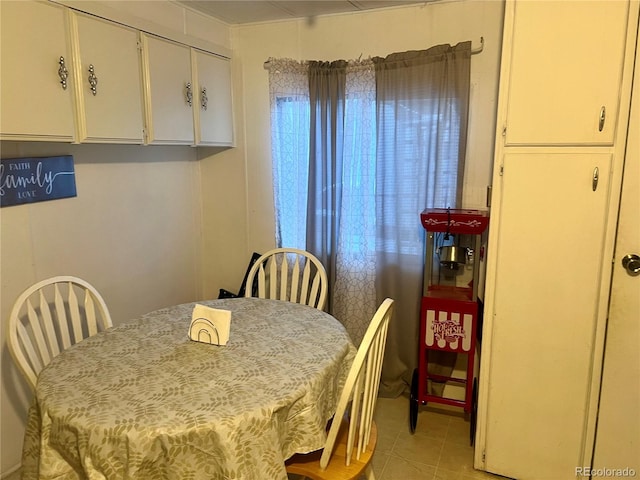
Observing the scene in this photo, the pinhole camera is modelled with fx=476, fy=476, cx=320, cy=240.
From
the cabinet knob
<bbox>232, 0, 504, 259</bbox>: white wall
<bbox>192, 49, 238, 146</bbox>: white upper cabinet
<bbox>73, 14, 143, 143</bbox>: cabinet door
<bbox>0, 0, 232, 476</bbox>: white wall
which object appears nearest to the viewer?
the cabinet knob

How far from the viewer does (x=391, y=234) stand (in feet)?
9.30

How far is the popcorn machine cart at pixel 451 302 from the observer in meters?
2.40

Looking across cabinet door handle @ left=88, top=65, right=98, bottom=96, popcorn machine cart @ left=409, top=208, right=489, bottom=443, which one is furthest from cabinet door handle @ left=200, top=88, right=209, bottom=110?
popcorn machine cart @ left=409, top=208, right=489, bottom=443

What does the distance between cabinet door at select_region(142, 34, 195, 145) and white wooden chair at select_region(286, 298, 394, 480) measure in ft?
5.19

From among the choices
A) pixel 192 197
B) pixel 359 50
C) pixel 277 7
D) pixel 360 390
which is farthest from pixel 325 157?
pixel 360 390

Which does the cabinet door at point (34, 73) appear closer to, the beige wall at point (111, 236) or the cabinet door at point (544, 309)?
the beige wall at point (111, 236)

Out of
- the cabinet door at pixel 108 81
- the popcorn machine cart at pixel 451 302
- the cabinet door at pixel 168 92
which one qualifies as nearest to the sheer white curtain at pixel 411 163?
the popcorn machine cart at pixel 451 302

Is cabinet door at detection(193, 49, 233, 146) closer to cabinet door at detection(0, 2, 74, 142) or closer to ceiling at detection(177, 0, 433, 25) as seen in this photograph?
ceiling at detection(177, 0, 433, 25)

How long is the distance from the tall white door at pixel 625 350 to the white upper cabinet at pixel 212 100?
7.03 feet

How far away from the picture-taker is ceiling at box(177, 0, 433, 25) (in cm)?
262

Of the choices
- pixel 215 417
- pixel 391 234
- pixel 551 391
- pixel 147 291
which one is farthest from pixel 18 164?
pixel 551 391

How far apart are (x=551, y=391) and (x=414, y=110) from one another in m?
1.58

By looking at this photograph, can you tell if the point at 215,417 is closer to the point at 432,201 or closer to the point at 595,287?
the point at 595,287

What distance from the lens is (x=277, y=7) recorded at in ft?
8.83
